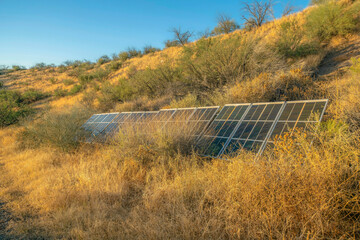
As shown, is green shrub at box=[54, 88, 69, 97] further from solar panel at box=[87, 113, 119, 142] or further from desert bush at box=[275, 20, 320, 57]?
desert bush at box=[275, 20, 320, 57]

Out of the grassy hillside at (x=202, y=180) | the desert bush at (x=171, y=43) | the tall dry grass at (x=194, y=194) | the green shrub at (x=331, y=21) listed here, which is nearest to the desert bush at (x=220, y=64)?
the grassy hillside at (x=202, y=180)

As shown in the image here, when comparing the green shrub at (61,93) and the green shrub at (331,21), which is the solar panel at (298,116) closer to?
the green shrub at (331,21)

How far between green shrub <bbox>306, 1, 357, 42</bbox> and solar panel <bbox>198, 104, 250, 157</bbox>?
13639 millimetres

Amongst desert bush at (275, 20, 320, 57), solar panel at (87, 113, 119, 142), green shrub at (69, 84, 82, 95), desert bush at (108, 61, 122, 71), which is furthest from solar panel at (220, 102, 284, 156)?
desert bush at (108, 61, 122, 71)

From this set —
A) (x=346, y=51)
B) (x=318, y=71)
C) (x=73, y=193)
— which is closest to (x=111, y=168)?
(x=73, y=193)

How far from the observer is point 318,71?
1149 cm

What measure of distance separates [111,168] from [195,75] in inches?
400

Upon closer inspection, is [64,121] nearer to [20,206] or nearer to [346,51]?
[20,206]

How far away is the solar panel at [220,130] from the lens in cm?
493

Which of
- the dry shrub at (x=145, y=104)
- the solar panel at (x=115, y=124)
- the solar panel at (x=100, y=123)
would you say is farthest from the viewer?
the dry shrub at (x=145, y=104)

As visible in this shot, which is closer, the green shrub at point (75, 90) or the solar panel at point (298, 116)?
the solar panel at point (298, 116)

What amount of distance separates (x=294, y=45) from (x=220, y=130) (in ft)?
40.4

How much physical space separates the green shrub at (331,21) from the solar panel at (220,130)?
1364 centimetres

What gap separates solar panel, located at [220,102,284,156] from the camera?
4.47 meters
